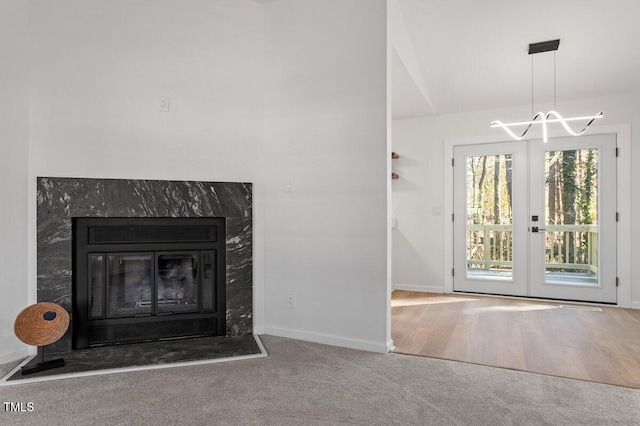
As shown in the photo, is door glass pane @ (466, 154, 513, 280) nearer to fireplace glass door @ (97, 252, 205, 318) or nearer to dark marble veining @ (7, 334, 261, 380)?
dark marble veining @ (7, 334, 261, 380)

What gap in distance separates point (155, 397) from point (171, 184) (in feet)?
5.09

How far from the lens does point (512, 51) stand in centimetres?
338

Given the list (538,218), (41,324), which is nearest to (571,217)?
(538,218)

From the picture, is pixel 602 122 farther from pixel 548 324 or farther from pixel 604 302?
pixel 548 324

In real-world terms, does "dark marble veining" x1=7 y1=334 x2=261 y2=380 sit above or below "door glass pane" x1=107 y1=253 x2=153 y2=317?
below

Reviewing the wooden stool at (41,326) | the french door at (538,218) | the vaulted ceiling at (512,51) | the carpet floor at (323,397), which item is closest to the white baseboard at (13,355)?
the carpet floor at (323,397)

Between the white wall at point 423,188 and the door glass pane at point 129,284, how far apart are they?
3383mm

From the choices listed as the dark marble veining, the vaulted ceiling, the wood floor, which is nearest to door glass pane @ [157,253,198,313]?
the dark marble veining

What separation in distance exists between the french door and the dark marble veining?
3365 mm

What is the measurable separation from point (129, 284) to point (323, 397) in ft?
6.02

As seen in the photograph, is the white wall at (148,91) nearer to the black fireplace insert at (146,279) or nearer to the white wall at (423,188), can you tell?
the black fireplace insert at (146,279)

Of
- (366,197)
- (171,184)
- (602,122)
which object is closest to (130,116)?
(171,184)

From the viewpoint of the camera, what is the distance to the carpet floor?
6.17 ft

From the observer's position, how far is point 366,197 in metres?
2.86
